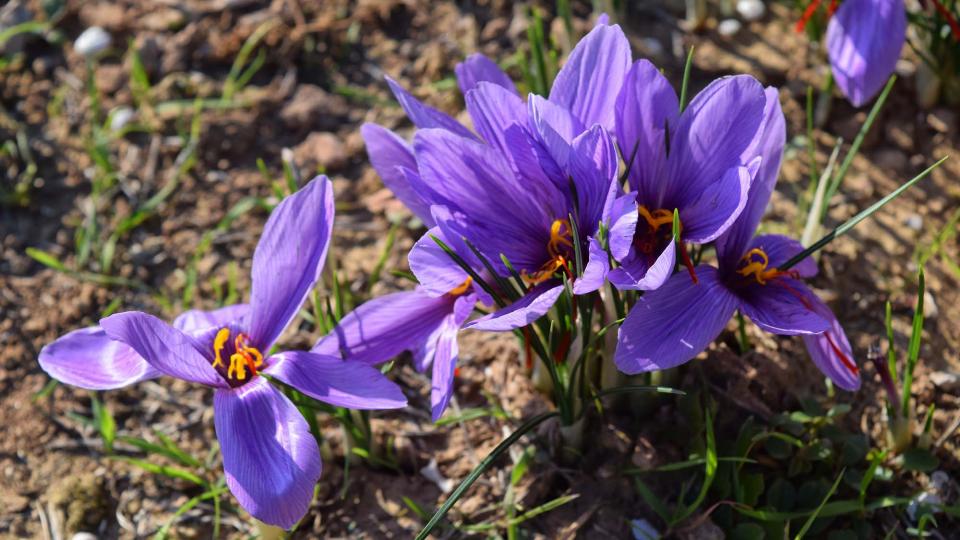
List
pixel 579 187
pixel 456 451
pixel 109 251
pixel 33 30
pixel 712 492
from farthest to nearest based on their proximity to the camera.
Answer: pixel 33 30
pixel 109 251
pixel 456 451
pixel 712 492
pixel 579 187

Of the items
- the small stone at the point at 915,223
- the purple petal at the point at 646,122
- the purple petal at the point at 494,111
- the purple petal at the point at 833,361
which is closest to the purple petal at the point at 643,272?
the purple petal at the point at 646,122

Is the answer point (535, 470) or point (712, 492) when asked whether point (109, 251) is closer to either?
point (535, 470)

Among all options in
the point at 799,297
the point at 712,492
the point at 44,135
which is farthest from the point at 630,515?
the point at 44,135

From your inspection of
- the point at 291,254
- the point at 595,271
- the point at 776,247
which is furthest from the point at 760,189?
the point at 291,254

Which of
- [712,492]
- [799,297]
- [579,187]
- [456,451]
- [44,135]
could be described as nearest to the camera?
[579,187]

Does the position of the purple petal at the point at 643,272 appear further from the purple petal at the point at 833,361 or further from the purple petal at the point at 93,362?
the purple petal at the point at 93,362

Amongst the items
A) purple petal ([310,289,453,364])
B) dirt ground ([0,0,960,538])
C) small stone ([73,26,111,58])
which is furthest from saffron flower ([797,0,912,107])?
small stone ([73,26,111,58])

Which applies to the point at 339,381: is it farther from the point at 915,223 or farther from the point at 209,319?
the point at 915,223
